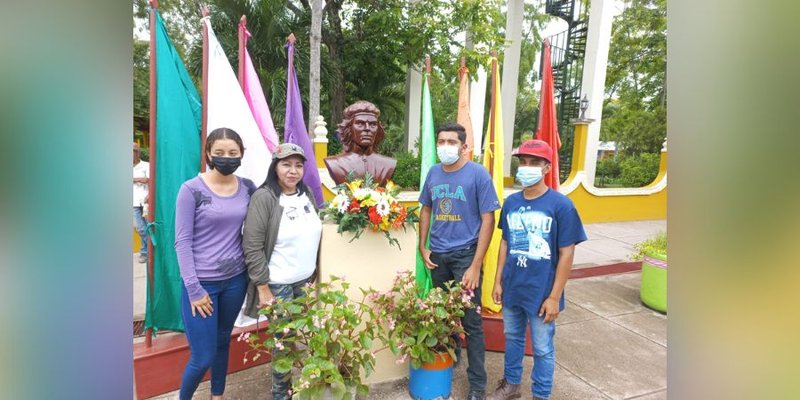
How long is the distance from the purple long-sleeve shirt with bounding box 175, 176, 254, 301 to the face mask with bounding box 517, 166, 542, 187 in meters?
1.57

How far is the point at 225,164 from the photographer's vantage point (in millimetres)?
2188

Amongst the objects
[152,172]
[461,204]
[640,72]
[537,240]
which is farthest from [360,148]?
[640,72]

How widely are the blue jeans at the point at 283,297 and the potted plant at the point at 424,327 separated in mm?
474

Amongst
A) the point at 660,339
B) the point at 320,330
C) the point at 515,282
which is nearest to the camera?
the point at 320,330

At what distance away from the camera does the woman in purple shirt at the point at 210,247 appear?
2107mm

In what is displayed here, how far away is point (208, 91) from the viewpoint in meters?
2.99

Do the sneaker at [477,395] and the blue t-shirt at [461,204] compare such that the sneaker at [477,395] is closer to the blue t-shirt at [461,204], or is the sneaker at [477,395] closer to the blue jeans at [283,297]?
the blue t-shirt at [461,204]

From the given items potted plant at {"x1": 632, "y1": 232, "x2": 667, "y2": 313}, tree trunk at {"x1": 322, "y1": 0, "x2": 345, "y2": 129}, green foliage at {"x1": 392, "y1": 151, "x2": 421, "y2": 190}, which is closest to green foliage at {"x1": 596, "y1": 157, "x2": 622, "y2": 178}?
green foliage at {"x1": 392, "y1": 151, "x2": 421, "y2": 190}

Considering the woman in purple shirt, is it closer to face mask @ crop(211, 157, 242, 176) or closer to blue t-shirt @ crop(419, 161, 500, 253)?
face mask @ crop(211, 157, 242, 176)

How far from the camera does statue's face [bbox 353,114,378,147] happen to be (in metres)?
3.37
